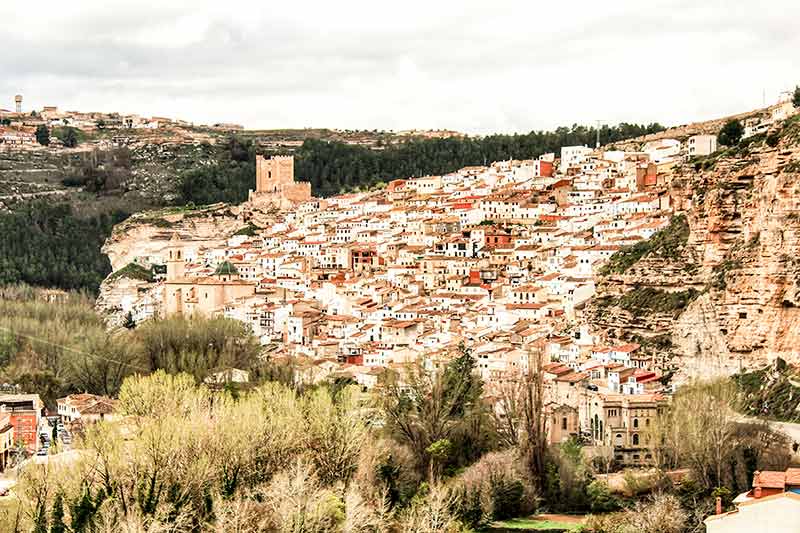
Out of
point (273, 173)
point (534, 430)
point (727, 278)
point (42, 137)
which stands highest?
point (42, 137)

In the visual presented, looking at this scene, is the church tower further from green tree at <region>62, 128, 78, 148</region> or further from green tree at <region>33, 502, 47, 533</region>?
green tree at <region>33, 502, 47, 533</region>

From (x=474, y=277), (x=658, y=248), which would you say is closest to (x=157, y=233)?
(x=474, y=277)

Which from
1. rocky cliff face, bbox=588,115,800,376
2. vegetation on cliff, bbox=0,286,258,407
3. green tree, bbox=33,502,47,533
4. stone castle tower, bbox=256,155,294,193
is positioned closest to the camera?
green tree, bbox=33,502,47,533

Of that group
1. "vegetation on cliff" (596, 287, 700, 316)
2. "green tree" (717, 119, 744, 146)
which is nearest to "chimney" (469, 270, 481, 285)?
"vegetation on cliff" (596, 287, 700, 316)

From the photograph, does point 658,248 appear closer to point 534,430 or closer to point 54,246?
point 534,430

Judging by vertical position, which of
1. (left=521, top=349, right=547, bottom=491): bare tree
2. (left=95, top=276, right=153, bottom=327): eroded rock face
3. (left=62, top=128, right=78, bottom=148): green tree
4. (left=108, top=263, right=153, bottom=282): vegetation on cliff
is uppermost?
(left=62, top=128, right=78, bottom=148): green tree

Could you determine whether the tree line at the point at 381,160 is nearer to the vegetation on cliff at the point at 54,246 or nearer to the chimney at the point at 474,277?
the vegetation on cliff at the point at 54,246
